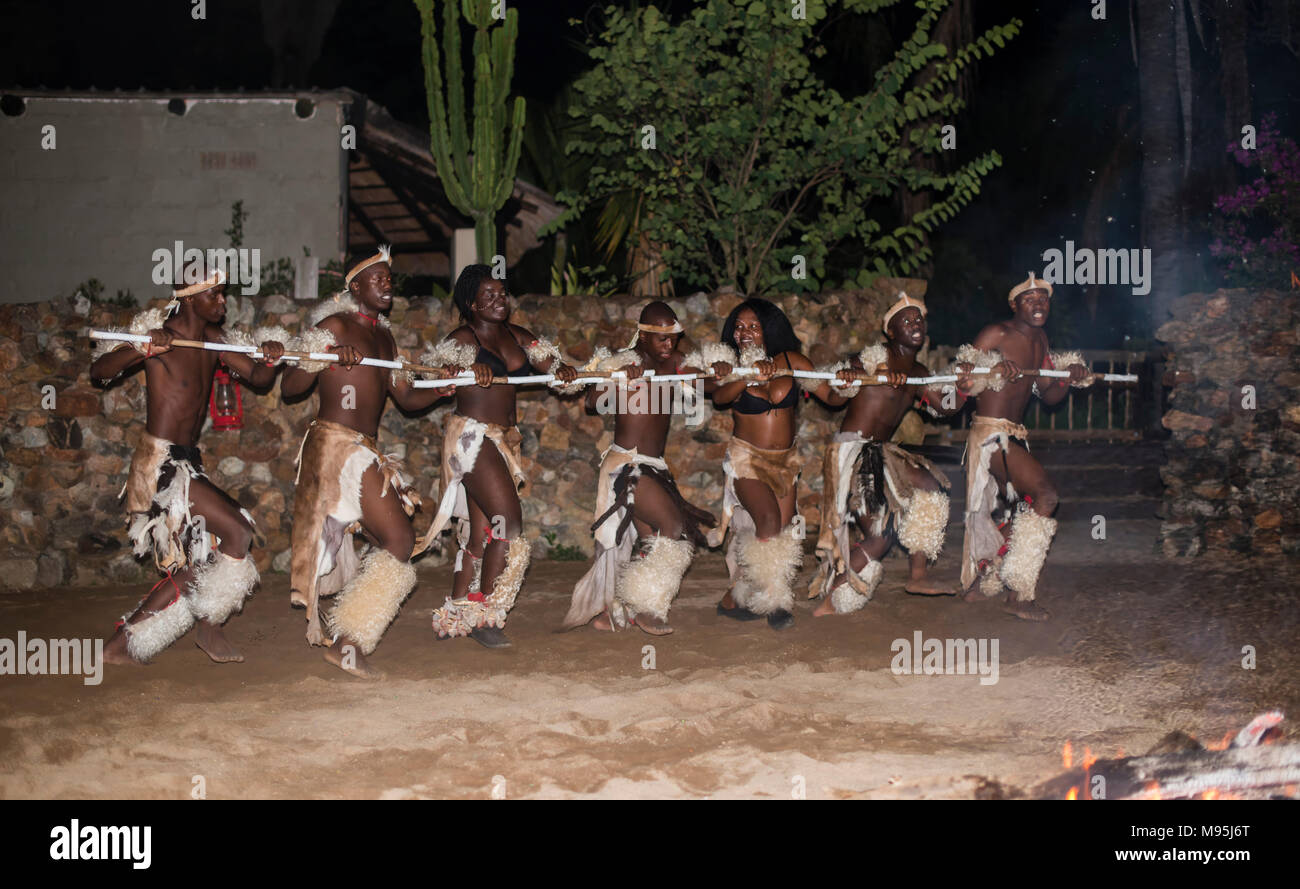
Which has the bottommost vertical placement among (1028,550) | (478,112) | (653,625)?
(653,625)

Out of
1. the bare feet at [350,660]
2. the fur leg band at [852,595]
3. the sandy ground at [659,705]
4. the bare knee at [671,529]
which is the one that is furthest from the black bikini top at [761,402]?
the bare feet at [350,660]

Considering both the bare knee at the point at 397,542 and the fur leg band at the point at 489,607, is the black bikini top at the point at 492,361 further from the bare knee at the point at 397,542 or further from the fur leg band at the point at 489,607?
the bare knee at the point at 397,542

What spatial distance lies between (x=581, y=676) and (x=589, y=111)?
5454 mm

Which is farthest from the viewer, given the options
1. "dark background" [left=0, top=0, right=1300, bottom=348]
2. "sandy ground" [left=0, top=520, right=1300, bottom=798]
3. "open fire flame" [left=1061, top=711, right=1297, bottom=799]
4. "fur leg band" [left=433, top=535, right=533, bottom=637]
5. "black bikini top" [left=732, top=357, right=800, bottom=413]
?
"dark background" [left=0, top=0, right=1300, bottom=348]

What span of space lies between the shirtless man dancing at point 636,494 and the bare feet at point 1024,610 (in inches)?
69.9

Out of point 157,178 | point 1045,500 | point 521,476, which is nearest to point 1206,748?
point 1045,500

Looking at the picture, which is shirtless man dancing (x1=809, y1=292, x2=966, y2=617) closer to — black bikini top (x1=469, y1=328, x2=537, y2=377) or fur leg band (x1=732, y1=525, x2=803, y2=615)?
fur leg band (x1=732, y1=525, x2=803, y2=615)

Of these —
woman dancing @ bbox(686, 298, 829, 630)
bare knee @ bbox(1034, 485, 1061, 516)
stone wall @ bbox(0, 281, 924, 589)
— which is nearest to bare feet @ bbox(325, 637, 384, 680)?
woman dancing @ bbox(686, 298, 829, 630)

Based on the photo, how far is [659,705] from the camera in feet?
16.3

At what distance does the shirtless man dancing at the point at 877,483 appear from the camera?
6.63 metres

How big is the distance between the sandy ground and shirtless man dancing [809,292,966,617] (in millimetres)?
233

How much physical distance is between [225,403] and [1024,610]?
4861 millimetres

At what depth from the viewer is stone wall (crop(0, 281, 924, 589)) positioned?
7512mm

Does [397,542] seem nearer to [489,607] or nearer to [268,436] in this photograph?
[489,607]
